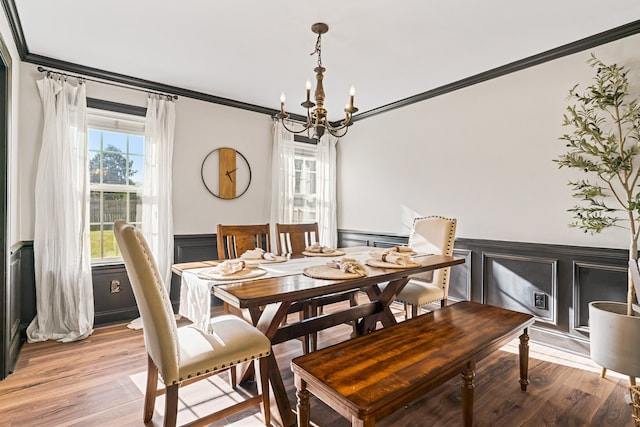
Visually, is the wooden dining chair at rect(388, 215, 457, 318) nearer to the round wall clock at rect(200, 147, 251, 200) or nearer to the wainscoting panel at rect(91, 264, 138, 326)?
the round wall clock at rect(200, 147, 251, 200)

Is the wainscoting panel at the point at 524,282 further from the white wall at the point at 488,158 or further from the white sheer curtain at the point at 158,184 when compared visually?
the white sheer curtain at the point at 158,184

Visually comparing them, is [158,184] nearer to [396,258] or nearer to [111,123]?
[111,123]

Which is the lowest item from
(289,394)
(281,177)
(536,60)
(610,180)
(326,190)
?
(289,394)

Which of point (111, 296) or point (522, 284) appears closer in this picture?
point (522, 284)

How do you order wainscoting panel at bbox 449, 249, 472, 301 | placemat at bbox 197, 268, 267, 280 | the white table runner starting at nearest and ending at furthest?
the white table runner
placemat at bbox 197, 268, 267, 280
wainscoting panel at bbox 449, 249, 472, 301

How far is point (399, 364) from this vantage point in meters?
1.51

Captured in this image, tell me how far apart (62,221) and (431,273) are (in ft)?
11.2

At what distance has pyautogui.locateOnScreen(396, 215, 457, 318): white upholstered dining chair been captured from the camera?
9.13ft

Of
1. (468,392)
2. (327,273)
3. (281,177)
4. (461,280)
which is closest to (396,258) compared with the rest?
(327,273)

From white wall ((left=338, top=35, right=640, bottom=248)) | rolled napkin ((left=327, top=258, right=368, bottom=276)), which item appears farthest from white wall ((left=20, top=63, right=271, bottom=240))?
rolled napkin ((left=327, top=258, right=368, bottom=276))

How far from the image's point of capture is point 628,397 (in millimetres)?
2043

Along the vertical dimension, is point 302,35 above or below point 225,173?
above

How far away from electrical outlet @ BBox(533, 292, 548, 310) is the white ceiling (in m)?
2.14

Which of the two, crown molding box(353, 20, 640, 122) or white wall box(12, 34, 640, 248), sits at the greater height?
crown molding box(353, 20, 640, 122)
